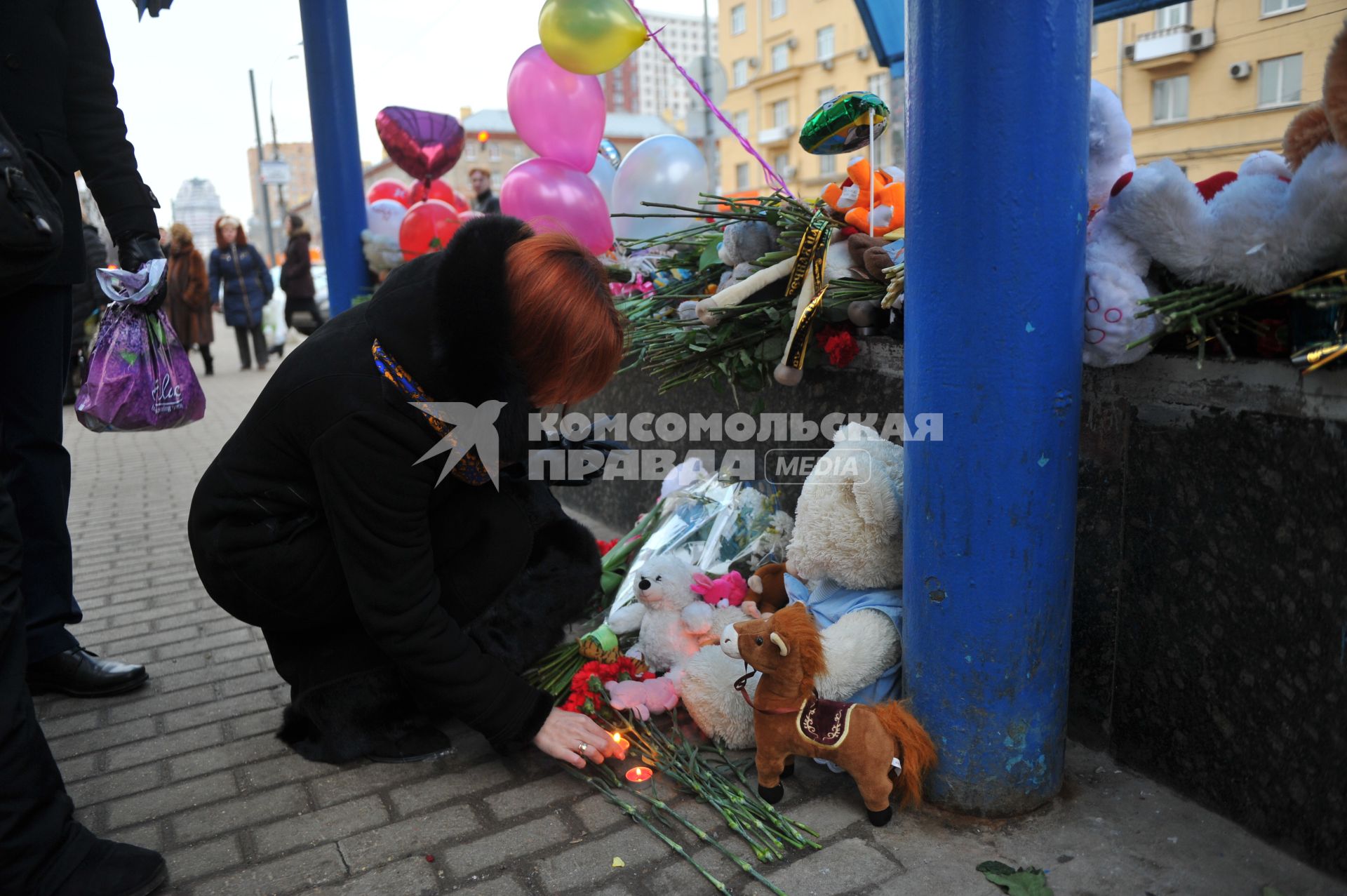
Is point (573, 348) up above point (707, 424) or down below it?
above

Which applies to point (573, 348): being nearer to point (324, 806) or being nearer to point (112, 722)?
point (324, 806)

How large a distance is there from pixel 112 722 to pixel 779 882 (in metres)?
1.80

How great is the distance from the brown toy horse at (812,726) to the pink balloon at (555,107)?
11.3ft

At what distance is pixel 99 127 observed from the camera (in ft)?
8.23

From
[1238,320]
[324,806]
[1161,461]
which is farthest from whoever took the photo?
[324,806]

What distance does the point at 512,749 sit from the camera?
6.64ft

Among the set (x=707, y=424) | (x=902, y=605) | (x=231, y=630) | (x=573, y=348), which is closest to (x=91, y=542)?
(x=231, y=630)

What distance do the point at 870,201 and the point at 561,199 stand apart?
215 centimetres

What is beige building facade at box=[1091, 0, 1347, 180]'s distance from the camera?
2455 millimetres

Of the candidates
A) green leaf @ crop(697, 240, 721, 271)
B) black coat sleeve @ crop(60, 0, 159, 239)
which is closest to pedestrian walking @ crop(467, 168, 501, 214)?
green leaf @ crop(697, 240, 721, 271)

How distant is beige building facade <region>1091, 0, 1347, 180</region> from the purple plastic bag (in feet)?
7.88

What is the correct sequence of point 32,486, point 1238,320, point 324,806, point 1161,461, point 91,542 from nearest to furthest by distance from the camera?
1. point 1238,320
2. point 1161,461
3. point 324,806
4. point 32,486
5. point 91,542

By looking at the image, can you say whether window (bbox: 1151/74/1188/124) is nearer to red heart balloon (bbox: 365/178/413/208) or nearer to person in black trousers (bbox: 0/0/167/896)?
red heart balloon (bbox: 365/178/413/208)

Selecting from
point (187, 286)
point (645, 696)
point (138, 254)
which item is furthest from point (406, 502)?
point (187, 286)
